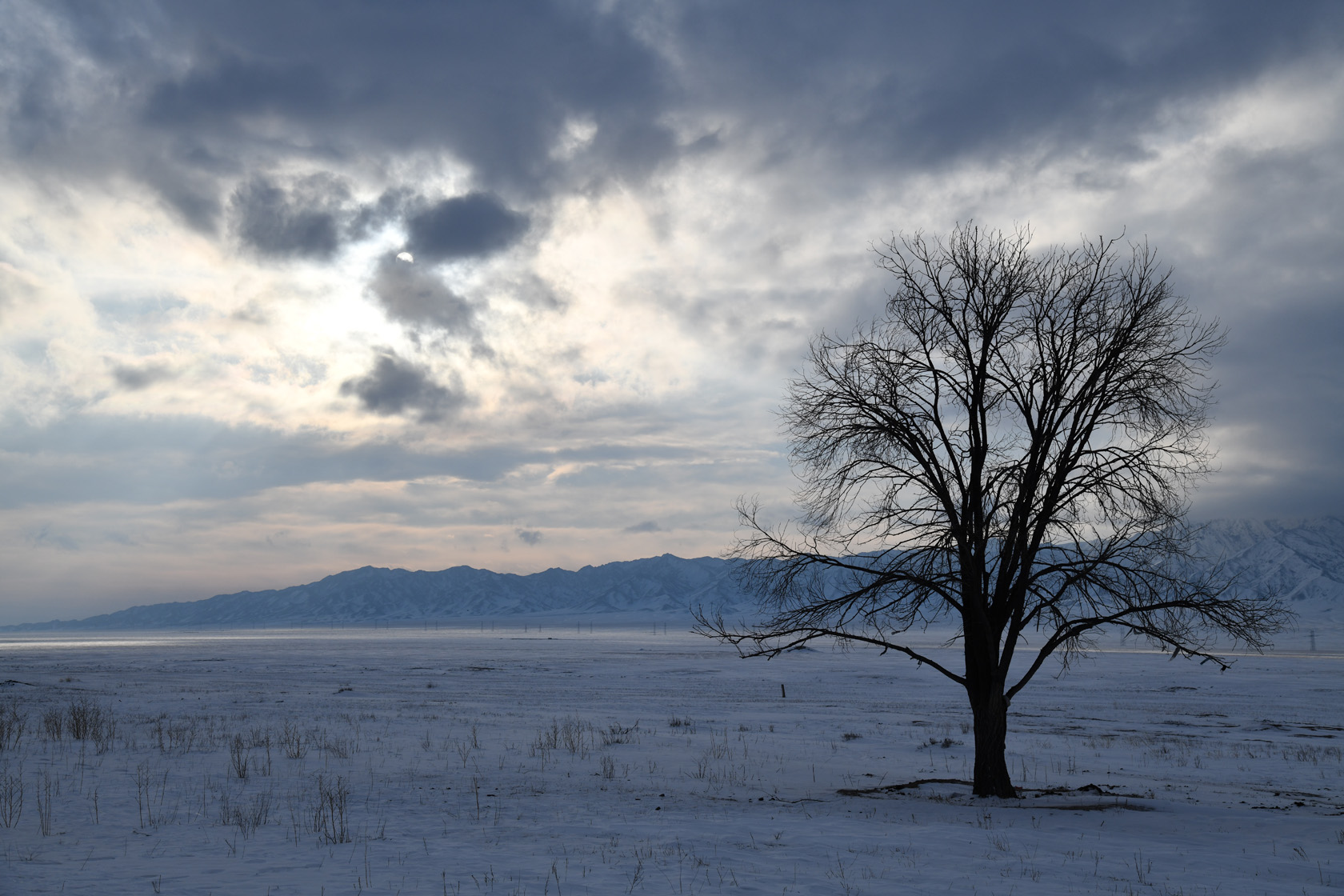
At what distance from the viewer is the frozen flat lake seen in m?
9.20

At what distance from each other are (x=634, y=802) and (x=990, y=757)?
21.1ft

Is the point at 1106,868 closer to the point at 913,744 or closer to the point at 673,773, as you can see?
the point at 673,773

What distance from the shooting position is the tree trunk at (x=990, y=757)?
14.5 m

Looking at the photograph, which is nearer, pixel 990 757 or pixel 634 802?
pixel 634 802

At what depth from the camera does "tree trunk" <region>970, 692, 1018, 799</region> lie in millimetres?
14500

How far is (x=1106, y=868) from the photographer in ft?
32.0

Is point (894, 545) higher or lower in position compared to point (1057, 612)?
higher

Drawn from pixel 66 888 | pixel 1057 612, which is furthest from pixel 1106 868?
pixel 66 888

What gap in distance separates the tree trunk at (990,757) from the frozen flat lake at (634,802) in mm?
548

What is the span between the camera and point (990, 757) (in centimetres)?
1471

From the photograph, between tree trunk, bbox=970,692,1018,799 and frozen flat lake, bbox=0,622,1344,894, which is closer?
frozen flat lake, bbox=0,622,1344,894

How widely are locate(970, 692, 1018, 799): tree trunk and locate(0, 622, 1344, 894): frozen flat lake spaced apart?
55 centimetres

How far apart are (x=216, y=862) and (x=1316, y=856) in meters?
13.6

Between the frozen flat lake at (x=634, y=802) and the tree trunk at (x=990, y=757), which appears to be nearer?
the frozen flat lake at (x=634, y=802)
